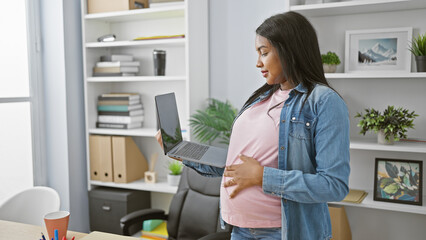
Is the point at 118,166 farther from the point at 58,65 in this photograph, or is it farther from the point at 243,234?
the point at 243,234

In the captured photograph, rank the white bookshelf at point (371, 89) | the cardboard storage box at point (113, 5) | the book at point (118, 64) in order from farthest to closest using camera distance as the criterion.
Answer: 1. the book at point (118, 64)
2. the cardboard storage box at point (113, 5)
3. the white bookshelf at point (371, 89)

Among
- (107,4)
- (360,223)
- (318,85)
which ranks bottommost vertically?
(360,223)

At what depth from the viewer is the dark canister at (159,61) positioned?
2.88 metres

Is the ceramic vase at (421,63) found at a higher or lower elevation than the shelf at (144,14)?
lower

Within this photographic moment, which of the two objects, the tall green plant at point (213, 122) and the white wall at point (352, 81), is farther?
the tall green plant at point (213, 122)

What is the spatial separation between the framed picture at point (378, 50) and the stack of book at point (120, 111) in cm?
157

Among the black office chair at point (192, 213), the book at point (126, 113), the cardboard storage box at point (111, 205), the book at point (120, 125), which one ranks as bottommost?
the cardboard storage box at point (111, 205)

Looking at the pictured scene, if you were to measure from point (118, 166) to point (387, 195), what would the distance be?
1.85 m

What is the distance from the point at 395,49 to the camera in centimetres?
240

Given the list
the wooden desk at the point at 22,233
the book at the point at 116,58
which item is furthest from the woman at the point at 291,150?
the book at the point at 116,58

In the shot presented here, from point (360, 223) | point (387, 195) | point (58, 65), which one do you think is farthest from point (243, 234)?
point (58, 65)

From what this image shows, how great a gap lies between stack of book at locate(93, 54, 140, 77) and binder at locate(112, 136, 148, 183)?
49 centimetres

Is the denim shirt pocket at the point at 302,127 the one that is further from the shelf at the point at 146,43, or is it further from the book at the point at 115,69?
the book at the point at 115,69

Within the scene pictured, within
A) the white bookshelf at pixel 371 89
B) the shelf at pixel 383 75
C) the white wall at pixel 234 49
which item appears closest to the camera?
the shelf at pixel 383 75
